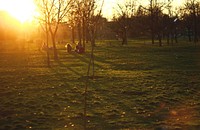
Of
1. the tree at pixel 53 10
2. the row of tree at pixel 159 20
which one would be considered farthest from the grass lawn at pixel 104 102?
the row of tree at pixel 159 20

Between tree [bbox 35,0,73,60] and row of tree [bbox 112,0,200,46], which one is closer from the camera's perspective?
tree [bbox 35,0,73,60]

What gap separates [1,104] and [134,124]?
6.39 m

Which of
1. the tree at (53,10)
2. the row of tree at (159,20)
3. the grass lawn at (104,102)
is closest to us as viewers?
the grass lawn at (104,102)

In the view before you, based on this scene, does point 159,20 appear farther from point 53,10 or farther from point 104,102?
point 104,102

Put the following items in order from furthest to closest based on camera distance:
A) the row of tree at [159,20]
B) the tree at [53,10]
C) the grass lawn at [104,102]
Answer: the row of tree at [159,20]
the tree at [53,10]
the grass lawn at [104,102]

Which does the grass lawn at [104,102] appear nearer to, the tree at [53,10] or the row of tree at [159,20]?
the tree at [53,10]

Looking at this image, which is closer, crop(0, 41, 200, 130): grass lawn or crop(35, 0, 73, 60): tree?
crop(0, 41, 200, 130): grass lawn

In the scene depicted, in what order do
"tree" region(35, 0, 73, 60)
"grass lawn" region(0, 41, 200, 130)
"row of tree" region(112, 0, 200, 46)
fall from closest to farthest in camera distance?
"grass lawn" region(0, 41, 200, 130)
"tree" region(35, 0, 73, 60)
"row of tree" region(112, 0, 200, 46)

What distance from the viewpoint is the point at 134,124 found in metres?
12.5

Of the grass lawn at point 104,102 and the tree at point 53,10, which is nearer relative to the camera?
the grass lawn at point 104,102

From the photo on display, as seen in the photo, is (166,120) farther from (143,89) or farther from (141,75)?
(141,75)

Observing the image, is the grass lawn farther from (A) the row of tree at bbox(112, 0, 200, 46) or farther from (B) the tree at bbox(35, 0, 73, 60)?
(A) the row of tree at bbox(112, 0, 200, 46)

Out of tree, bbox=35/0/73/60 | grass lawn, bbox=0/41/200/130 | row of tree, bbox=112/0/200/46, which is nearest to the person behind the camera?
grass lawn, bbox=0/41/200/130

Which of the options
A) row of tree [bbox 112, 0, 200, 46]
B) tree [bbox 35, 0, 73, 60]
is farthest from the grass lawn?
row of tree [bbox 112, 0, 200, 46]
